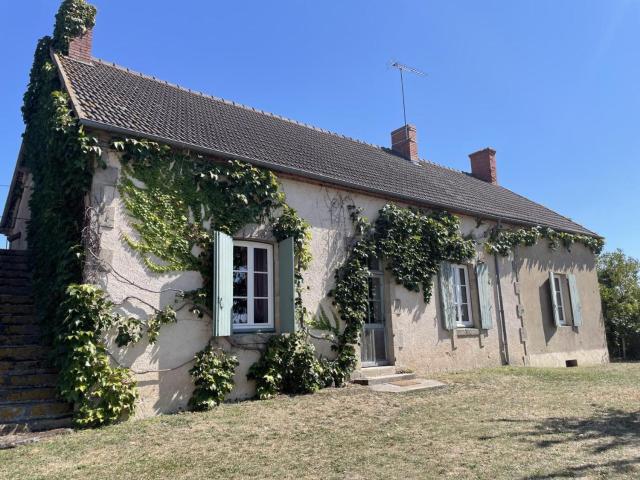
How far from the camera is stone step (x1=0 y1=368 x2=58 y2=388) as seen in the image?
6033mm

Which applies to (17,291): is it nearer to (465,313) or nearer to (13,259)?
(13,259)

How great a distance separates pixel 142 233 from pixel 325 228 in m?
3.37

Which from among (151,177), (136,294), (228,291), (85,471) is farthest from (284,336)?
(85,471)

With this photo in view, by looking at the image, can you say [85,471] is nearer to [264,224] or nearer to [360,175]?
[264,224]

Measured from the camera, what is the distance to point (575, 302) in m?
13.7

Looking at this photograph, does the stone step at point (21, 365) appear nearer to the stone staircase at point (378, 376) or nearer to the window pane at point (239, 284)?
the window pane at point (239, 284)

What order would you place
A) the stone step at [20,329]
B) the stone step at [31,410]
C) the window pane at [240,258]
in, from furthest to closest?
the window pane at [240,258]
the stone step at [20,329]
the stone step at [31,410]

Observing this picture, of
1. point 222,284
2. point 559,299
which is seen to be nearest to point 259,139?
point 222,284

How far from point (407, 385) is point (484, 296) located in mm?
4082

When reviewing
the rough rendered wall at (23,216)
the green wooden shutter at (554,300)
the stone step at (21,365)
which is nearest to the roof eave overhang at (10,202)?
the rough rendered wall at (23,216)

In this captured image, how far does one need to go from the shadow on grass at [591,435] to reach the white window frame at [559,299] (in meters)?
7.99

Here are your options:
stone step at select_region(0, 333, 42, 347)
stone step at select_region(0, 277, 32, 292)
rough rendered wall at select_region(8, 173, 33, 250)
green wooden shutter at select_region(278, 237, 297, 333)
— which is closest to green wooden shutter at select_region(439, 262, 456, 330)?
green wooden shutter at select_region(278, 237, 297, 333)

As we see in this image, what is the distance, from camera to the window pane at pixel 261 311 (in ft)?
25.6

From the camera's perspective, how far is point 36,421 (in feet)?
17.9
